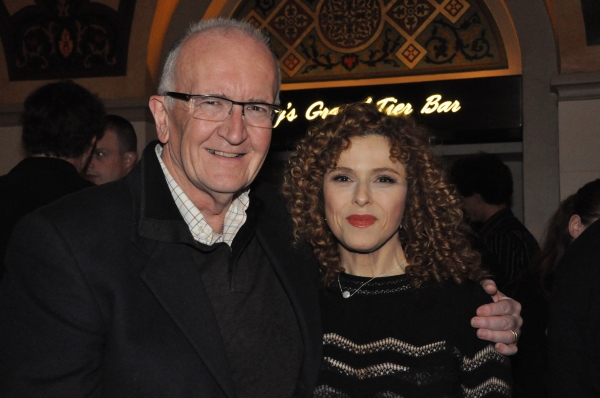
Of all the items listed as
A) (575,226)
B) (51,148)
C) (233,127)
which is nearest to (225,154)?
(233,127)

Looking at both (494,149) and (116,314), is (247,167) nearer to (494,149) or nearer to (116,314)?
(116,314)

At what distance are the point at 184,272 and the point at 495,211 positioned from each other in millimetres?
3237

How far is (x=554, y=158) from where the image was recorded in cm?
616

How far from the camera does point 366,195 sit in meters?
2.22

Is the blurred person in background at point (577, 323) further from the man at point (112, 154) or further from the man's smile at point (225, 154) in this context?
the man at point (112, 154)

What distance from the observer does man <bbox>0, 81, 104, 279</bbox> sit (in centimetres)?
277

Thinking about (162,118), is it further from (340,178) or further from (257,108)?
(340,178)

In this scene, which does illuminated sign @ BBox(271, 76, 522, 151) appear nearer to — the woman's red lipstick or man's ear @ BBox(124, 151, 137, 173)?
man's ear @ BBox(124, 151, 137, 173)

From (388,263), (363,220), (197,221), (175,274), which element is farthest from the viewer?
(388,263)

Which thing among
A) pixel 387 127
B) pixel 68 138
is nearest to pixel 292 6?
pixel 68 138

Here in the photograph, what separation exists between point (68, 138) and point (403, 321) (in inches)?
69.5

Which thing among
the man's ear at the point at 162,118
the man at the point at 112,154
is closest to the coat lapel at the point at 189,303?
the man's ear at the point at 162,118

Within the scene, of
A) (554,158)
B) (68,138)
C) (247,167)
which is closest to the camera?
(247,167)

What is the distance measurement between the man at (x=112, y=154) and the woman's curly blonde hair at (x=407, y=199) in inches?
78.8
